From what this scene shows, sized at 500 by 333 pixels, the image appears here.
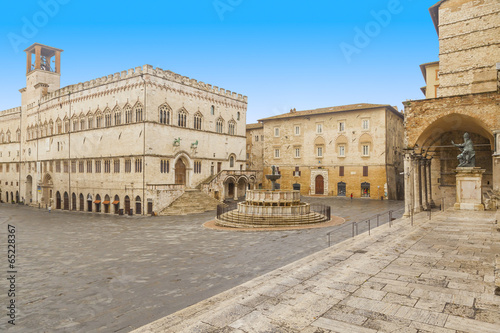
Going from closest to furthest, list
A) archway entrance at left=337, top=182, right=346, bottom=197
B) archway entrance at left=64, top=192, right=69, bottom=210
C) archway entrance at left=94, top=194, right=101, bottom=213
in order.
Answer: archway entrance at left=94, top=194, right=101, bottom=213, archway entrance at left=64, top=192, right=69, bottom=210, archway entrance at left=337, top=182, right=346, bottom=197

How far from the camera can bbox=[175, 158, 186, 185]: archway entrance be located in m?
38.1

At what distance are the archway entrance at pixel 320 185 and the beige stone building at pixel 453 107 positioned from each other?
763 inches

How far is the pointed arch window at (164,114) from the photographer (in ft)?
118

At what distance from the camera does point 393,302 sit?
7102 millimetres

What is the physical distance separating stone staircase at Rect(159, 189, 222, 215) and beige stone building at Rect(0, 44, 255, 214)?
766 mm

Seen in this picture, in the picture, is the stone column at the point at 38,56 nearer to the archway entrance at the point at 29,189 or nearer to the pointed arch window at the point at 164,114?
the archway entrance at the point at 29,189

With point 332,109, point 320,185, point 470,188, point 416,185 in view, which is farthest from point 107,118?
point 470,188

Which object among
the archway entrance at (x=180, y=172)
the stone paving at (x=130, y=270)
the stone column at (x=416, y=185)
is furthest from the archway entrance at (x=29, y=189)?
the stone column at (x=416, y=185)

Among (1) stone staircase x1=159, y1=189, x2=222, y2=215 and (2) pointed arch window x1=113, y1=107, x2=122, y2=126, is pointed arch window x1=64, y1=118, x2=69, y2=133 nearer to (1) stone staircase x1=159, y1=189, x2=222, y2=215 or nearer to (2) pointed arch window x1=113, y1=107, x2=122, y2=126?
(2) pointed arch window x1=113, y1=107, x2=122, y2=126

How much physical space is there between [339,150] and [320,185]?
19.1ft

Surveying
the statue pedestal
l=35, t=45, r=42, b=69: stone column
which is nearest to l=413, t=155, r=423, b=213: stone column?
the statue pedestal

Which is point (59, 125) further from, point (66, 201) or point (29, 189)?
point (29, 189)

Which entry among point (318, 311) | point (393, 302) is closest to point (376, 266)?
point (393, 302)

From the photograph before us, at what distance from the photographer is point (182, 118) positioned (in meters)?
38.5
